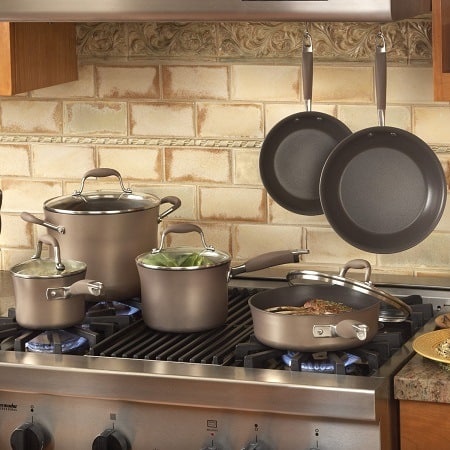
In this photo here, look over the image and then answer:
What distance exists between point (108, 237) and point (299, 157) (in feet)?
1.83

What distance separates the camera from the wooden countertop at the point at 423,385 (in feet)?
7.83

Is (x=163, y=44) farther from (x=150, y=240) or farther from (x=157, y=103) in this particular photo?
(x=150, y=240)

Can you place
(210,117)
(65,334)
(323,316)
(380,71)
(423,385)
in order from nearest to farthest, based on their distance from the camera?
(423,385) < (323,316) < (65,334) < (380,71) < (210,117)

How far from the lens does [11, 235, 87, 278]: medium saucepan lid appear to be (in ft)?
9.00

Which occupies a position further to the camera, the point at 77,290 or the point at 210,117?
the point at 210,117

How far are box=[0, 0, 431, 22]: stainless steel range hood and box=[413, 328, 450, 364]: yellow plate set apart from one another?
692 millimetres

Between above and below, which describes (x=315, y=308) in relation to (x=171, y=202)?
below

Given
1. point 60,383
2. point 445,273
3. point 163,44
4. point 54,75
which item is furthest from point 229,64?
point 60,383

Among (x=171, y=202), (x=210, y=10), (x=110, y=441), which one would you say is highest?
(x=210, y=10)

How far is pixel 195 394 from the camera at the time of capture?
2.46m

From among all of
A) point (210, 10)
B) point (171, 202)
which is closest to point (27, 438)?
point (171, 202)

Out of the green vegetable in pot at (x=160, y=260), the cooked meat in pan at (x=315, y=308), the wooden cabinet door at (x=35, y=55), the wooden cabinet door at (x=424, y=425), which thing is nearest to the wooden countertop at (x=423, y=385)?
the wooden cabinet door at (x=424, y=425)

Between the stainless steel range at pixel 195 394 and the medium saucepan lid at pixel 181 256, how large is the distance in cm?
18

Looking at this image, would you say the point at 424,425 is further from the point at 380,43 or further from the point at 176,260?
the point at 380,43
